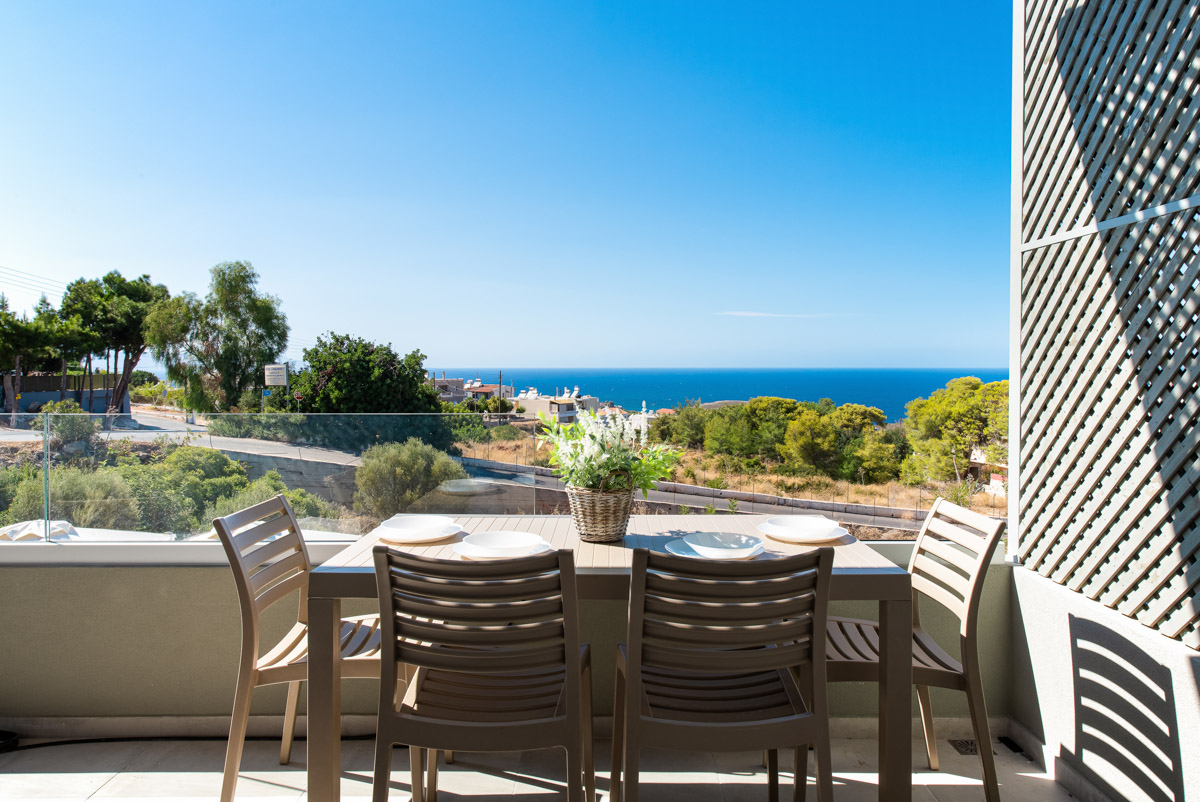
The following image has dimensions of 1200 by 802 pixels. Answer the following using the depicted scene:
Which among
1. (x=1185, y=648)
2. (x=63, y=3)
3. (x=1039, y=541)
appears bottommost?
(x=1185, y=648)

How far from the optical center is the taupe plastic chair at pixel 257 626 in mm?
1807

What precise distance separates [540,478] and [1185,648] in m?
2.43

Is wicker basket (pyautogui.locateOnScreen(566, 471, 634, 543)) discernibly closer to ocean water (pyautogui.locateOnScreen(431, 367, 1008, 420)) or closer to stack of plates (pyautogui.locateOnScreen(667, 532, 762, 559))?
stack of plates (pyautogui.locateOnScreen(667, 532, 762, 559))

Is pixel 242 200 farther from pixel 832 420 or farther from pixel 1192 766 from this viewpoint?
pixel 1192 766

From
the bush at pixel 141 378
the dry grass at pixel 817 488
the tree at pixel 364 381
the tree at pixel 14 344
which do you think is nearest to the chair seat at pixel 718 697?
the dry grass at pixel 817 488

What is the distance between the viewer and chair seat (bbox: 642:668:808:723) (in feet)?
5.05

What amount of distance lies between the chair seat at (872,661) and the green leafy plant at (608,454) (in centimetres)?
74

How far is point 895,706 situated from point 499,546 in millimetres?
1158

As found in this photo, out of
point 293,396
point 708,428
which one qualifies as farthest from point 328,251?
point 708,428

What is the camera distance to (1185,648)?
1696 mm

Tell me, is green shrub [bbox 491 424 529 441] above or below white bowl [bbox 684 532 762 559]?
above

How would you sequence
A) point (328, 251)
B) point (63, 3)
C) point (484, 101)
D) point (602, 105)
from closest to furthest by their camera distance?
point (63, 3)
point (484, 101)
point (602, 105)
point (328, 251)

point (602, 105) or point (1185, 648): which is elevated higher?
point (602, 105)

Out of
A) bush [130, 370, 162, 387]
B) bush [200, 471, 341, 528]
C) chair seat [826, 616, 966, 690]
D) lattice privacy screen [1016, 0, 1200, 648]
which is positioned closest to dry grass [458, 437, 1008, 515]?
bush [200, 471, 341, 528]
